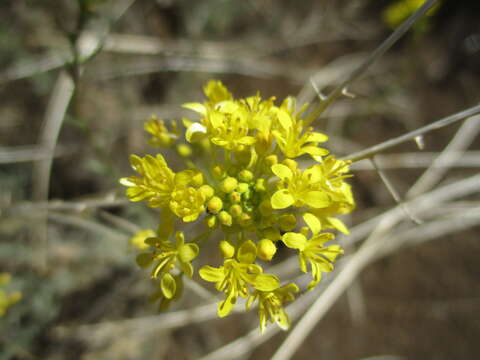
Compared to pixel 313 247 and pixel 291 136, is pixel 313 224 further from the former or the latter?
pixel 291 136

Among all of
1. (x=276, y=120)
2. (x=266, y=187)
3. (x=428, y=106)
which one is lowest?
(x=266, y=187)

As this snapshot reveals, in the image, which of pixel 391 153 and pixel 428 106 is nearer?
pixel 391 153

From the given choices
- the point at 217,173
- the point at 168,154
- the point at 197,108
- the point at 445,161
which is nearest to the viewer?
the point at 217,173

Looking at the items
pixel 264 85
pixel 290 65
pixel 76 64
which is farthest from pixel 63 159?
pixel 290 65

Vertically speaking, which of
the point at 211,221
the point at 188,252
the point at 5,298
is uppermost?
the point at 5,298

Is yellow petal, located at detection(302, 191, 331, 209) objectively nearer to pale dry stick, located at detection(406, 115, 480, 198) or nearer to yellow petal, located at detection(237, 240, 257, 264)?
yellow petal, located at detection(237, 240, 257, 264)

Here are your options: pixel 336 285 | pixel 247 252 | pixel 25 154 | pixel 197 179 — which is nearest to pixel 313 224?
pixel 247 252

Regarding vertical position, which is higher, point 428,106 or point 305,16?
point 305,16

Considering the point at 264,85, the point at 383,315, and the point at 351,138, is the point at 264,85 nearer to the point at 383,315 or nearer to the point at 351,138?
the point at 351,138
